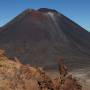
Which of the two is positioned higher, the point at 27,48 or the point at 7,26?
the point at 7,26

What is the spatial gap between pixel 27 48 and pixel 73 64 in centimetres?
2205

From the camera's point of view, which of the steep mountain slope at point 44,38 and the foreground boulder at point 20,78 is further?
the steep mountain slope at point 44,38

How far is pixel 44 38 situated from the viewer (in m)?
126

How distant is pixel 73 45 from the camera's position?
402 feet

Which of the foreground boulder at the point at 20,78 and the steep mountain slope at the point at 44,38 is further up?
the steep mountain slope at the point at 44,38

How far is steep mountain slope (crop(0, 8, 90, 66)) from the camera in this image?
112500 mm

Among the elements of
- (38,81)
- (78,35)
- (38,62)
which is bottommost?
(38,81)

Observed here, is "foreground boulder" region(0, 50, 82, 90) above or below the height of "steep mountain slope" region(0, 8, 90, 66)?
below

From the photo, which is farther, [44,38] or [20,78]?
[44,38]

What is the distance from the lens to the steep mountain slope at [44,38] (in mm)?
112500

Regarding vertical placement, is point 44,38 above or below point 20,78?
above

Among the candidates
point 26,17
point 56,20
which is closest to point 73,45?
point 56,20

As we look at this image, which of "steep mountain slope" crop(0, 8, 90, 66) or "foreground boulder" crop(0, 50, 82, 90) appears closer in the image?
"foreground boulder" crop(0, 50, 82, 90)

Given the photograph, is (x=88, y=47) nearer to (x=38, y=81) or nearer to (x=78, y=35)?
(x=78, y=35)
